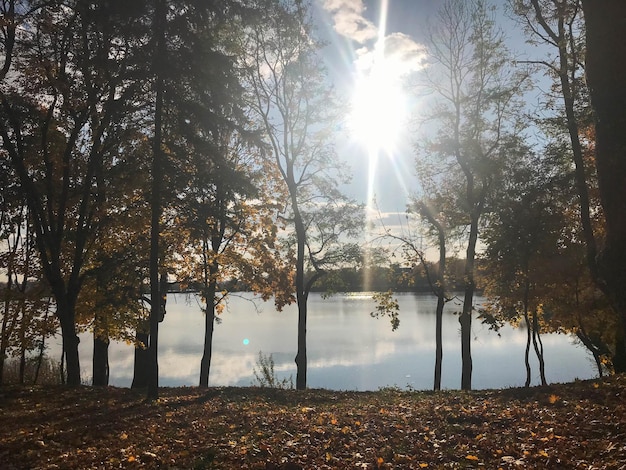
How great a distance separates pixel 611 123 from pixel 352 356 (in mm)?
33568

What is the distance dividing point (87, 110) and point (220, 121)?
4335mm

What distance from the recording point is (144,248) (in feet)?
54.8

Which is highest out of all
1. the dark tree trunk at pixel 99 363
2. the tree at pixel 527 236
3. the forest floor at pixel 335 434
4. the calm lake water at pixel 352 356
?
the tree at pixel 527 236

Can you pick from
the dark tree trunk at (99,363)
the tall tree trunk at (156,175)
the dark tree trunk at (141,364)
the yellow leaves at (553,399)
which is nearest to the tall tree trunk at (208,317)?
the dark tree trunk at (141,364)

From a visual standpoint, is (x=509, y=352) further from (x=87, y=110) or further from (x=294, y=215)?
(x=87, y=110)

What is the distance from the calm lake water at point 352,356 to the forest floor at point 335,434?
10.6 m

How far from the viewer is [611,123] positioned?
18.4 feet

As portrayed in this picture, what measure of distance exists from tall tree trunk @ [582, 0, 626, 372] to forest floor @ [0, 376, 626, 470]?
214 cm

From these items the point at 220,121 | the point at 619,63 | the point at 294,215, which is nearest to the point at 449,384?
the point at 294,215

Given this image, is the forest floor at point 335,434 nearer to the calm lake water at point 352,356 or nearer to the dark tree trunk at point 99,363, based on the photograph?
the dark tree trunk at point 99,363

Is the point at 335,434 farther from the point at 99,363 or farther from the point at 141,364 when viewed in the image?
the point at 99,363

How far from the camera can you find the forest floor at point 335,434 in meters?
6.32

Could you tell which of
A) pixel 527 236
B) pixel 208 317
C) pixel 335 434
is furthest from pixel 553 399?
pixel 208 317

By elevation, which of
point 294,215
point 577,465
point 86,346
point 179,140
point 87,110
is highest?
point 87,110
